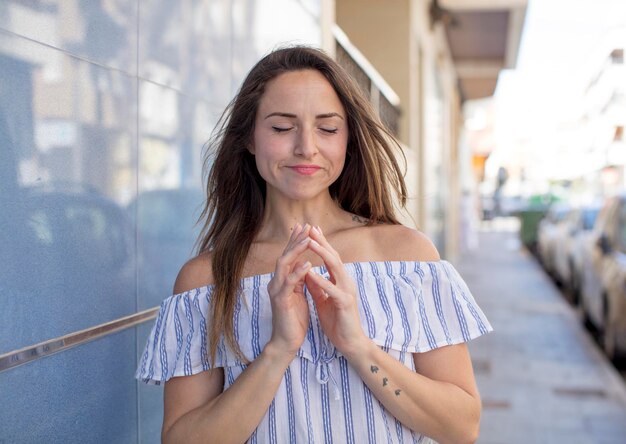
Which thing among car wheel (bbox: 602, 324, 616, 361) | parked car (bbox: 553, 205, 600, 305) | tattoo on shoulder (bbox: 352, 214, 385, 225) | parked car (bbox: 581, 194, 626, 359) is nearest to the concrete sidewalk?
car wheel (bbox: 602, 324, 616, 361)

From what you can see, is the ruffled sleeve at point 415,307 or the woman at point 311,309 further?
the ruffled sleeve at point 415,307

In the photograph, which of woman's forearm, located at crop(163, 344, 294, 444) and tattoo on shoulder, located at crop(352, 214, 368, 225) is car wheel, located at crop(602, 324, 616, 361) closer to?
tattoo on shoulder, located at crop(352, 214, 368, 225)

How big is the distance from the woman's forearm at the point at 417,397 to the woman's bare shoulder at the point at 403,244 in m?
0.31

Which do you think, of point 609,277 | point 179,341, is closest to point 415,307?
point 179,341

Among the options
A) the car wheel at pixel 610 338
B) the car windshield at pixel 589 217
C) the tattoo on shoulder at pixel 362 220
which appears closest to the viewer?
the tattoo on shoulder at pixel 362 220

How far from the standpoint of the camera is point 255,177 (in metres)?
2.17

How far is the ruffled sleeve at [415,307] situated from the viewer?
1.87 meters

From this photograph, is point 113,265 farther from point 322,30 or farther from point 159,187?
point 322,30

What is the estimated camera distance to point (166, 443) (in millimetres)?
1855

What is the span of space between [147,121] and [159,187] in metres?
0.24

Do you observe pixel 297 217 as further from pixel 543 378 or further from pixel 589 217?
pixel 589 217

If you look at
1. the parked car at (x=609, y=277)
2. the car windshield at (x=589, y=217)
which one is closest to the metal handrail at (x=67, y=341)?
the parked car at (x=609, y=277)

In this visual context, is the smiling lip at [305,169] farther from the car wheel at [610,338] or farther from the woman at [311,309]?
the car wheel at [610,338]

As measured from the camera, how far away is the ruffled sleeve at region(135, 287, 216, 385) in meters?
1.89
